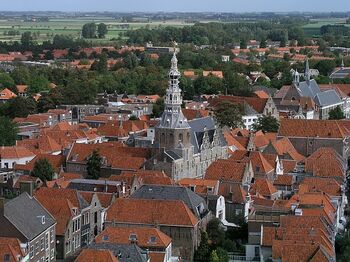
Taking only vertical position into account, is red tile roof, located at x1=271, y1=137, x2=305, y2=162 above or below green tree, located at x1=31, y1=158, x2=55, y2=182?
below

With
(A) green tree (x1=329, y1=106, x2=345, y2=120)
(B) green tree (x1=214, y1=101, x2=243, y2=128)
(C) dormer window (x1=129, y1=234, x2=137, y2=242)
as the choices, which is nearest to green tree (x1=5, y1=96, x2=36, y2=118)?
(B) green tree (x1=214, y1=101, x2=243, y2=128)

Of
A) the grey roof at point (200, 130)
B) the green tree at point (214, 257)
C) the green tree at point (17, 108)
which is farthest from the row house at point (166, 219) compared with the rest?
the green tree at point (17, 108)

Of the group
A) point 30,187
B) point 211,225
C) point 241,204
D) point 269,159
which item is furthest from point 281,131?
point 30,187

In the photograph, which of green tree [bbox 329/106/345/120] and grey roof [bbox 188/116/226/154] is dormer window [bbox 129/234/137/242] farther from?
green tree [bbox 329/106/345/120]

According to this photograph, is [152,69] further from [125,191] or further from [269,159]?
[125,191]

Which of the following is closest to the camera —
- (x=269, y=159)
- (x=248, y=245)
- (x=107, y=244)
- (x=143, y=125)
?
(x=107, y=244)

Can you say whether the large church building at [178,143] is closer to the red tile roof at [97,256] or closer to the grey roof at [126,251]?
the grey roof at [126,251]
